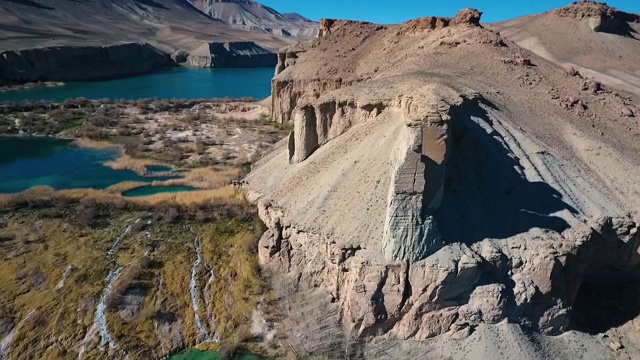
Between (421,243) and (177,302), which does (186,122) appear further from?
(421,243)

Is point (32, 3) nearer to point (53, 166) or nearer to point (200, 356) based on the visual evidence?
point (53, 166)

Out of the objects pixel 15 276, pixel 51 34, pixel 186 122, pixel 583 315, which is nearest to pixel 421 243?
pixel 583 315

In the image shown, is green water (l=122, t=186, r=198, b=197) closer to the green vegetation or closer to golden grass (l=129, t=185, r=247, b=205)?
golden grass (l=129, t=185, r=247, b=205)

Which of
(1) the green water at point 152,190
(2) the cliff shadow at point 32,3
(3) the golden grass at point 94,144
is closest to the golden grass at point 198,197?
(1) the green water at point 152,190

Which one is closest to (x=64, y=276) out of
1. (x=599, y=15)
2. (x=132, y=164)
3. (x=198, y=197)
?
(x=198, y=197)

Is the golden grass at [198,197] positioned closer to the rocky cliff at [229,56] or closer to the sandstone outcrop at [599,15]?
the sandstone outcrop at [599,15]

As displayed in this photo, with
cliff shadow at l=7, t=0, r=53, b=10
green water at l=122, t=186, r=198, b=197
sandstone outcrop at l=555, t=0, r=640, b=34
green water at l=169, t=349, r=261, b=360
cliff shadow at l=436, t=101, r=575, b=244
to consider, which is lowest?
green water at l=169, t=349, r=261, b=360

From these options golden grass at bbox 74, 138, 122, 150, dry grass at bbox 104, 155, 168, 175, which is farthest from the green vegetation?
golden grass at bbox 74, 138, 122, 150
